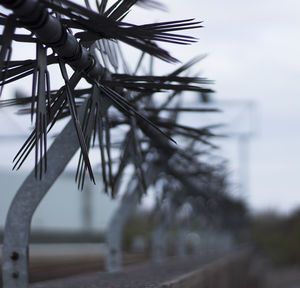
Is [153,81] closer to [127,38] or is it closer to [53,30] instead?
[127,38]

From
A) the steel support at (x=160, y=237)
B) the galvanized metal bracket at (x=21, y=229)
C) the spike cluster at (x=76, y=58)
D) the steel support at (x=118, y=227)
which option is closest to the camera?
the spike cluster at (x=76, y=58)

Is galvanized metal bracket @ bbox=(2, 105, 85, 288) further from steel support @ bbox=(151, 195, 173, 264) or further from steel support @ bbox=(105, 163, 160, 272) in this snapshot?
steel support @ bbox=(151, 195, 173, 264)

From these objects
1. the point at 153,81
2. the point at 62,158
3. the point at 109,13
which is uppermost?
the point at 109,13

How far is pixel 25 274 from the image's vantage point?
4500mm

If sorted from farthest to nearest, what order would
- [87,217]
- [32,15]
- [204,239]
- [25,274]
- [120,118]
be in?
1. [87,217]
2. [204,239]
3. [120,118]
4. [25,274]
5. [32,15]

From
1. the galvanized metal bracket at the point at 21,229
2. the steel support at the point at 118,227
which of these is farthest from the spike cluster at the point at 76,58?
the steel support at the point at 118,227

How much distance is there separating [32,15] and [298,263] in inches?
1536

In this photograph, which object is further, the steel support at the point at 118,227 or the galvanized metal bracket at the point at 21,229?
the steel support at the point at 118,227

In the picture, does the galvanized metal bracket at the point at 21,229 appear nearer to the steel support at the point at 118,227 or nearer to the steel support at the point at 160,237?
the steel support at the point at 118,227

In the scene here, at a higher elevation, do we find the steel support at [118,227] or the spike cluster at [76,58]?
the spike cluster at [76,58]

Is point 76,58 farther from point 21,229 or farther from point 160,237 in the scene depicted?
point 160,237

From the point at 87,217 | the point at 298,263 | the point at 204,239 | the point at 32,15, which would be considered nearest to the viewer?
the point at 32,15

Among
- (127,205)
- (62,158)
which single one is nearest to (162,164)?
(127,205)

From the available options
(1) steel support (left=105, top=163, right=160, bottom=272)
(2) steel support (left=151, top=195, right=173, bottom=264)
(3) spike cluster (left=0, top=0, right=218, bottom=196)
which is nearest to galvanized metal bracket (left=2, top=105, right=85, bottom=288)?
(3) spike cluster (left=0, top=0, right=218, bottom=196)
